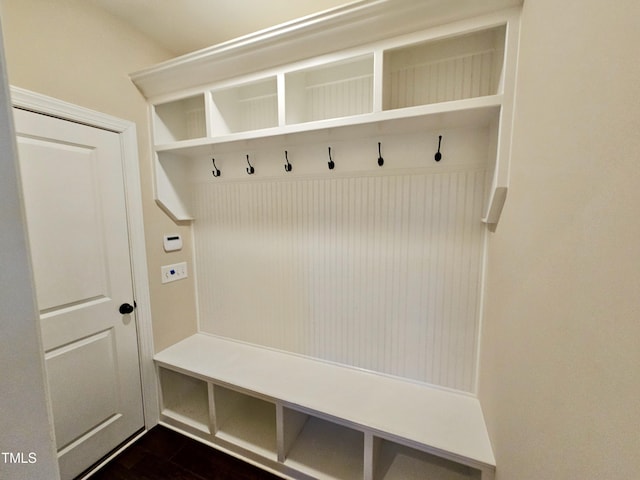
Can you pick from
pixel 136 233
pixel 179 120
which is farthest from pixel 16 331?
pixel 179 120

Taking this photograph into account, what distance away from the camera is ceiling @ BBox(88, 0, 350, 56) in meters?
1.40

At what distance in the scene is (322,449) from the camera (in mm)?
1551

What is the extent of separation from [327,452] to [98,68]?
8.68 ft

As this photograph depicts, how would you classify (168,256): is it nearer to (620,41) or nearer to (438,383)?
(438,383)

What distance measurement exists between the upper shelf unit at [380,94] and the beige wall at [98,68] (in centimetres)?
16

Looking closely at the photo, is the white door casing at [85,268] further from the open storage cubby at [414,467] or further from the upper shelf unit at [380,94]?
the open storage cubby at [414,467]

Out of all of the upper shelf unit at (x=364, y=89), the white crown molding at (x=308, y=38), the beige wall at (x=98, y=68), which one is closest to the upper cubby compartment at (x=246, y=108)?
the upper shelf unit at (x=364, y=89)

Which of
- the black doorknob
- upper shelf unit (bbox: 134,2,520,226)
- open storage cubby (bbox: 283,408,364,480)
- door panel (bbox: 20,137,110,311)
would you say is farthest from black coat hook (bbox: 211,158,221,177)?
open storage cubby (bbox: 283,408,364,480)

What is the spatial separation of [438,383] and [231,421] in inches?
55.3

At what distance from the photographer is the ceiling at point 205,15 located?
1.40m

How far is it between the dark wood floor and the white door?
12 centimetres

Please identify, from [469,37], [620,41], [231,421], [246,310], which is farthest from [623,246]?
[231,421]

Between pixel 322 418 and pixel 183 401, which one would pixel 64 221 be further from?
pixel 322 418

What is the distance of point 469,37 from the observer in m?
1.25
